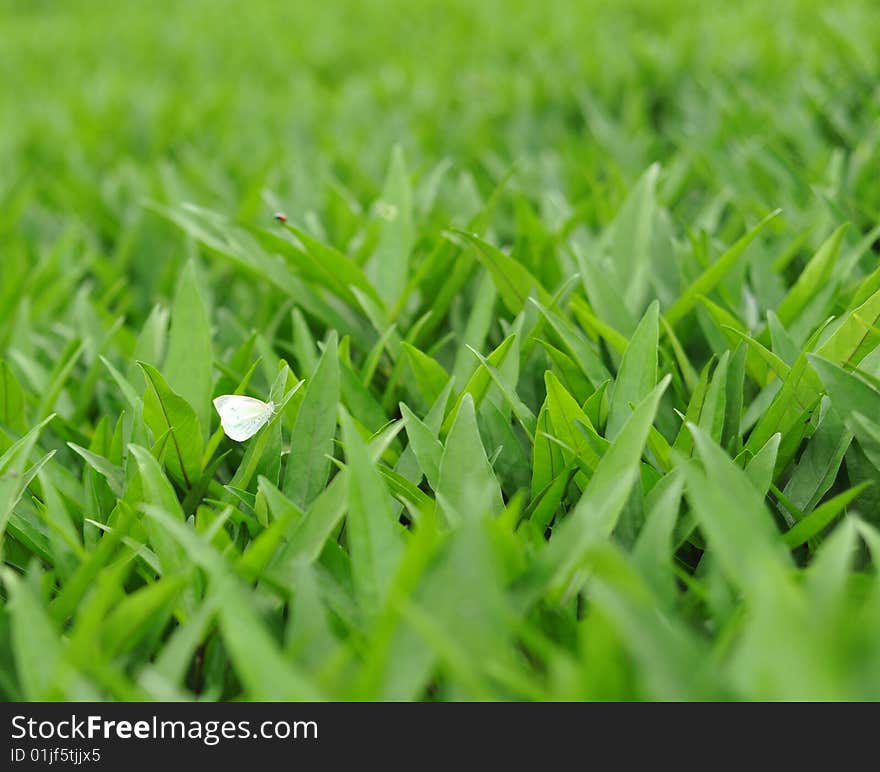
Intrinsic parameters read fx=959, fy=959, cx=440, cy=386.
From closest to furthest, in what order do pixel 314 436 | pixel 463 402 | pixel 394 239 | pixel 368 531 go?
1. pixel 368 531
2. pixel 463 402
3. pixel 314 436
4. pixel 394 239

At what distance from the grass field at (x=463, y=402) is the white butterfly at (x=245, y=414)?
0.03m

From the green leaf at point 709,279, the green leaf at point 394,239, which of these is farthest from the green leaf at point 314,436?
the green leaf at point 709,279

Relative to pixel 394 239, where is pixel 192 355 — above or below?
below

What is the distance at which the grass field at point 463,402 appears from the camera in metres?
0.86

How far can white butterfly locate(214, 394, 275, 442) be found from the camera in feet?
4.13

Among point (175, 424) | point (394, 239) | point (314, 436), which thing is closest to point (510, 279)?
point (394, 239)

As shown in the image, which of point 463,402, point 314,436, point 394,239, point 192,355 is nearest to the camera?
point 463,402

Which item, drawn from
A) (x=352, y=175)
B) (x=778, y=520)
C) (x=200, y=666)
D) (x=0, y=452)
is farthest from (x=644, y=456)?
(x=352, y=175)

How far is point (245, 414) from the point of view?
4.16ft

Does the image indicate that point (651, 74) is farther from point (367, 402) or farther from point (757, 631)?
point (757, 631)

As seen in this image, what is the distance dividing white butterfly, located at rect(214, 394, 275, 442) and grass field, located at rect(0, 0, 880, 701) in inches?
1.0

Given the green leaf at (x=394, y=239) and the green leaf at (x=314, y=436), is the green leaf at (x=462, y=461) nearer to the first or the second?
the green leaf at (x=314, y=436)

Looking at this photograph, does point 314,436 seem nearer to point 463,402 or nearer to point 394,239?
point 463,402

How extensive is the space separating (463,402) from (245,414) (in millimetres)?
318
